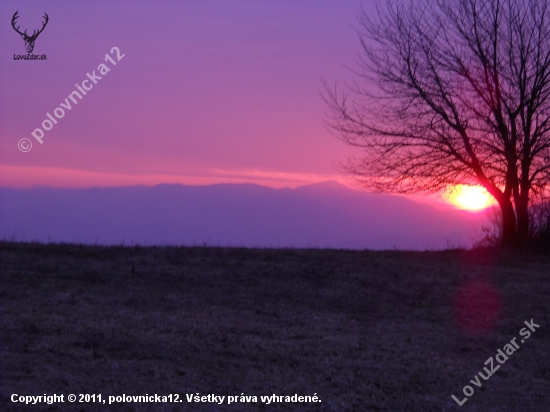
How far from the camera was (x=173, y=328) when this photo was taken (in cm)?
892

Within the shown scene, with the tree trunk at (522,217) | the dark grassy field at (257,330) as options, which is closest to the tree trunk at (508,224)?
the tree trunk at (522,217)

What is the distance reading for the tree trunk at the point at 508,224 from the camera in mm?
19109

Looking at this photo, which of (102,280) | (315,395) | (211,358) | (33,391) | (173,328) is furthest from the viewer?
(102,280)

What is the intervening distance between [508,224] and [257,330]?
12.2 meters

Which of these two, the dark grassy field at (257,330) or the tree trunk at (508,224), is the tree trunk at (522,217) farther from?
the dark grassy field at (257,330)

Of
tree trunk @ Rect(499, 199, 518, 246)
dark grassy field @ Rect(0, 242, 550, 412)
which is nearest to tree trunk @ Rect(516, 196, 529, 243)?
tree trunk @ Rect(499, 199, 518, 246)

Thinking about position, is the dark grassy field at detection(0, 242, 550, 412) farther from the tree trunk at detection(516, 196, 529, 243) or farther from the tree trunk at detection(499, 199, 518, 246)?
the tree trunk at detection(516, 196, 529, 243)

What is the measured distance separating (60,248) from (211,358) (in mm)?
8012

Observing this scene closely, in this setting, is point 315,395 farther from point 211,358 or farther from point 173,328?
point 173,328

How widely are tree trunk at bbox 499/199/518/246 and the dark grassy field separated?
11.0 ft

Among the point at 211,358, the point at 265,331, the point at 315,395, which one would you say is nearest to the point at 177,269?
the point at 265,331

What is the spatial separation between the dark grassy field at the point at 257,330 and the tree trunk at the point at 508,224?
3.36 metres

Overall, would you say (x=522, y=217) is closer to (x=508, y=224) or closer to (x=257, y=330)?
(x=508, y=224)

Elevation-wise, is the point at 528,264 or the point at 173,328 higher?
the point at 528,264
